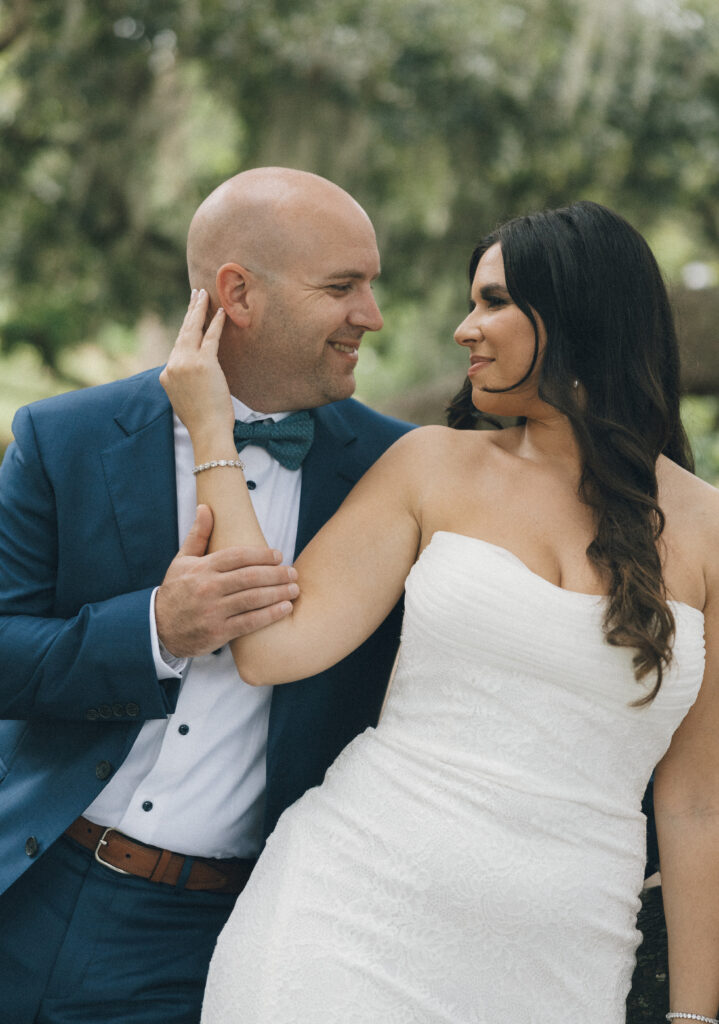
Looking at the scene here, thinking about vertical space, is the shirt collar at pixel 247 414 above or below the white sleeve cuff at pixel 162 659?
A: above

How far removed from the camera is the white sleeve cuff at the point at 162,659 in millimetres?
2209

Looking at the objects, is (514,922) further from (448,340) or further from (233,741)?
(448,340)

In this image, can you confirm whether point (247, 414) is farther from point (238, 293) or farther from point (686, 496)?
point (686, 496)

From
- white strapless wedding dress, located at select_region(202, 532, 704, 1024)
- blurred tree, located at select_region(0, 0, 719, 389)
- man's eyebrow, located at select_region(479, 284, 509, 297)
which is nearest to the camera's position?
white strapless wedding dress, located at select_region(202, 532, 704, 1024)

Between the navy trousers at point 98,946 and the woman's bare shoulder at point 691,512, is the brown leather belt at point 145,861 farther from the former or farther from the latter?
the woman's bare shoulder at point 691,512

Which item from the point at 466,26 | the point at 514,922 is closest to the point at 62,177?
the point at 466,26

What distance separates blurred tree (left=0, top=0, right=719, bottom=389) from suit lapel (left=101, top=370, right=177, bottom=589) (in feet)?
15.9

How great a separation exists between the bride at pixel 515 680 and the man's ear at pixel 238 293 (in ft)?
0.76

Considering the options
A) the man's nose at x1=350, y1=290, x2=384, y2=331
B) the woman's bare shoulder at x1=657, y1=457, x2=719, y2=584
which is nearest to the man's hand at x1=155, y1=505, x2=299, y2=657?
the man's nose at x1=350, y1=290, x2=384, y2=331

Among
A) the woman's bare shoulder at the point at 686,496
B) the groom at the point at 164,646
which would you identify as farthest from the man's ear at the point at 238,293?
the woman's bare shoulder at the point at 686,496

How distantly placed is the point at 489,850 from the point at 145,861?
0.75 meters

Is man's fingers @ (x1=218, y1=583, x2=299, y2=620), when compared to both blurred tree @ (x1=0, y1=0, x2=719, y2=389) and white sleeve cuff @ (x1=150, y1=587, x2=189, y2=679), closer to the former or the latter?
white sleeve cuff @ (x1=150, y1=587, x2=189, y2=679)

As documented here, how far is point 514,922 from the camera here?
195 centimetres

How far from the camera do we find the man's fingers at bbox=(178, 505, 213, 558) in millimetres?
2164
